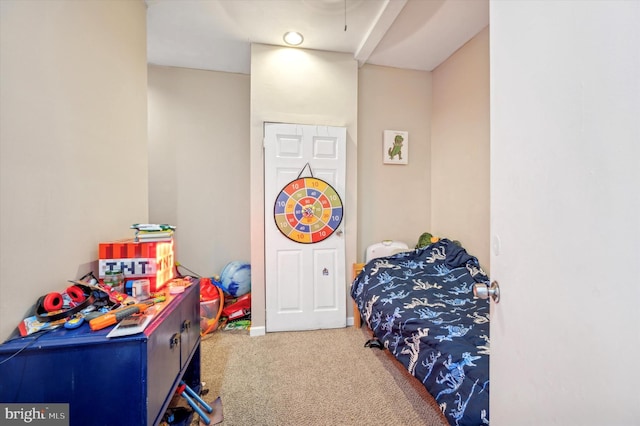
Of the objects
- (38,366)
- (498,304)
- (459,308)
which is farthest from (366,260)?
(38,366)

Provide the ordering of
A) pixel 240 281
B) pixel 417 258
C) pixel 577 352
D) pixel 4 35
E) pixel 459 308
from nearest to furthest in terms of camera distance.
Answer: pixel 577 352, pixel 4 35, pixel 459 308, pixel 417 258, pixel 240 281

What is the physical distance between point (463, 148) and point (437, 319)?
5.84ft

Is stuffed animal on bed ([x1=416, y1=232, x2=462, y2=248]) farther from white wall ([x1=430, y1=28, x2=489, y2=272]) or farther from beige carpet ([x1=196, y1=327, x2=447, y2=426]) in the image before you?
beige carpet ([x1=196, y1=327, x2=447, y2=426])

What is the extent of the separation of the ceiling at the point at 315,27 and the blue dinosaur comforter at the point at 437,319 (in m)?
1.97

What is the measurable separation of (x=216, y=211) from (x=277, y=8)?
201 cm

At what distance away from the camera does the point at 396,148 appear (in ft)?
9.50

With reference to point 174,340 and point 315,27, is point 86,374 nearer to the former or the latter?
point 174,340

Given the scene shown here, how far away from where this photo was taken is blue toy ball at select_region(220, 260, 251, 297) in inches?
106

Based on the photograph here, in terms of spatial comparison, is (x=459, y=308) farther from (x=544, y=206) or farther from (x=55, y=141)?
(x=55, y=141)

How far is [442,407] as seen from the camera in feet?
3.80

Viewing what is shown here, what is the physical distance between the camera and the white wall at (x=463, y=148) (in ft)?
Result: 7.52

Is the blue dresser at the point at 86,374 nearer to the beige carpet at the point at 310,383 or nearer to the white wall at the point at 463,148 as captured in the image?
the beige carpet at the point at 310,383

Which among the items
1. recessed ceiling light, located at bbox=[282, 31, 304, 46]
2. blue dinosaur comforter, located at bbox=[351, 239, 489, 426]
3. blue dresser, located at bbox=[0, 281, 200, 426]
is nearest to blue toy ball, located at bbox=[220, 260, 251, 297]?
blue dinosaur comforter, located at bbox=[351, 239, 489, 426]

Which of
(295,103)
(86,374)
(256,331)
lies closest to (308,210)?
(295,103)
